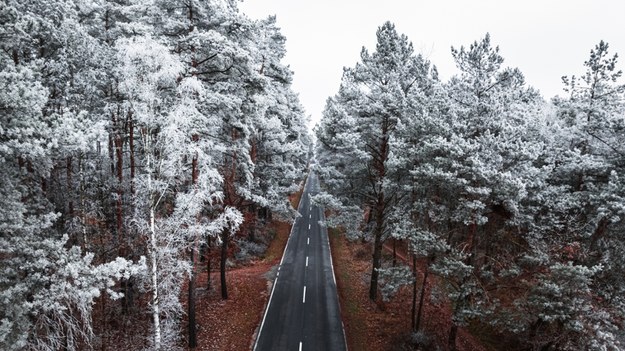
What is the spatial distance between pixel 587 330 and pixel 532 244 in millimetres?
3284

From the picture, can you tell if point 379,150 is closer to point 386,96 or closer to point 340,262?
point 386,96

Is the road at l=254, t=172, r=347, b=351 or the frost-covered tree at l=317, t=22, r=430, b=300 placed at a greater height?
the frost-covered tree at l=317, t=22, r=430, b=300

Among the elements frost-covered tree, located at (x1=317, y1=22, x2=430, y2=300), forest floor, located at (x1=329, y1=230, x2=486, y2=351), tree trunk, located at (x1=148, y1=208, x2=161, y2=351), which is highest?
frost-covered tree, located at (x1=317, y1=22, x2=430, y2=300)

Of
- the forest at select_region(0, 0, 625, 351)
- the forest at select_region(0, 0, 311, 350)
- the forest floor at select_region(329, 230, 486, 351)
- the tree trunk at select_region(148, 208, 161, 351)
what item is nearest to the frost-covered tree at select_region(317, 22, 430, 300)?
the forest at select_region(0, 0, 625, 351)

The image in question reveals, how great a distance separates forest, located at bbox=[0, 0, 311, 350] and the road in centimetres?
440

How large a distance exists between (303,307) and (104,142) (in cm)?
1438

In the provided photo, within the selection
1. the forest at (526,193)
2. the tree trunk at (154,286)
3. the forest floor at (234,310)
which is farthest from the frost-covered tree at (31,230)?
the forest at (526,193)

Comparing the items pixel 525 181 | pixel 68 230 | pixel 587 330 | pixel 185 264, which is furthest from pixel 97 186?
pixel 587 330

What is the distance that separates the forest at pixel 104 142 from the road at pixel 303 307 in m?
4.40

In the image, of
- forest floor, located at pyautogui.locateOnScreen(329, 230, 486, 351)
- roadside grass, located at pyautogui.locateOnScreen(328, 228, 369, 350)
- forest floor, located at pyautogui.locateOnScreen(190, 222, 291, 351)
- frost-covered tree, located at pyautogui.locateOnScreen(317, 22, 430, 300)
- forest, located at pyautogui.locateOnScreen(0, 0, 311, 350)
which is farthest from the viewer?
frost-covered tree, located at pyautogui.locateOnScreen(317, 22, 430, 300)

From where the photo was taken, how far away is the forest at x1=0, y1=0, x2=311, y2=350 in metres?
8.29

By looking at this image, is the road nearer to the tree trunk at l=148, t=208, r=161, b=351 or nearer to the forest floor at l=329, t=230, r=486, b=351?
the forest floor at l=329, t=230, r=486, b=351

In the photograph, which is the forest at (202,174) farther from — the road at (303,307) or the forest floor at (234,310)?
the road at (303,307)

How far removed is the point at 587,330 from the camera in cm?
1145
